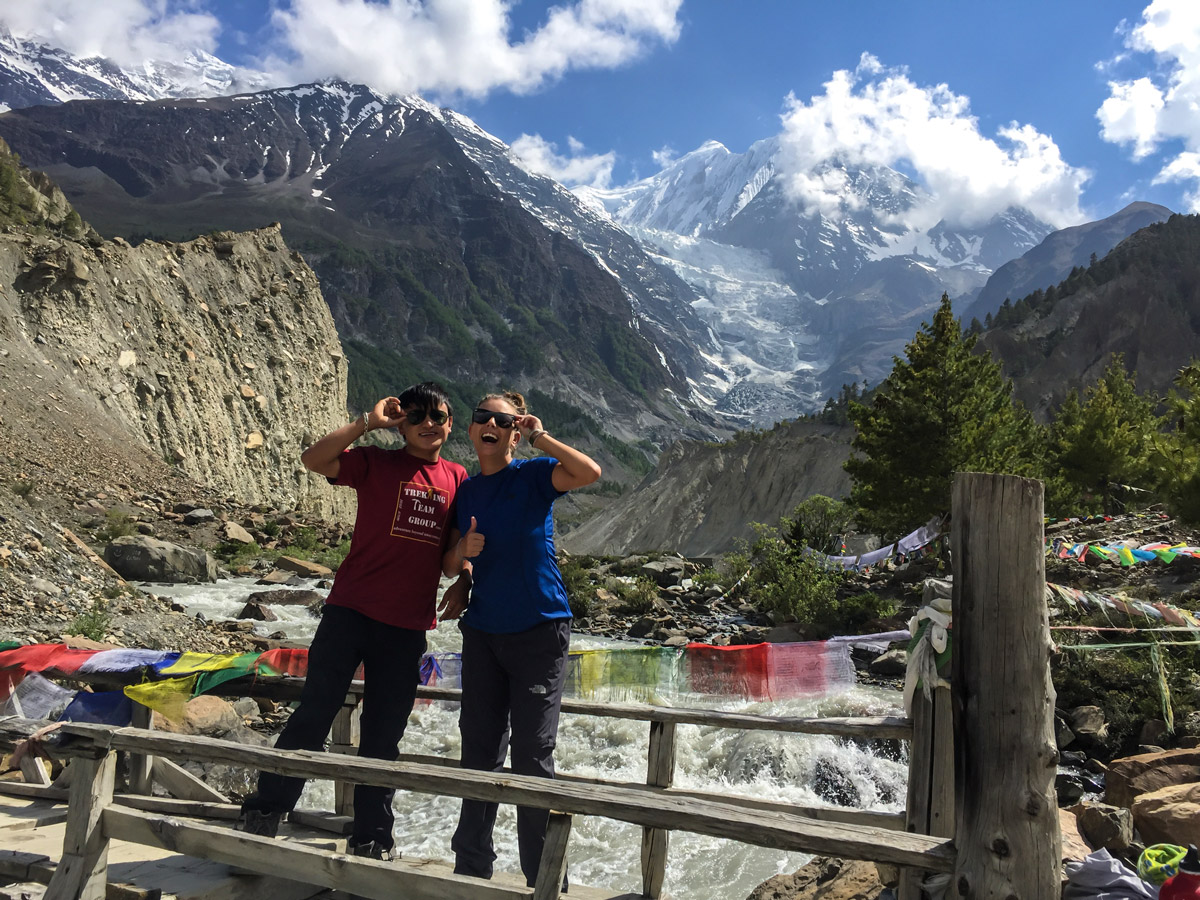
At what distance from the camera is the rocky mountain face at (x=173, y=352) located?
77.7 feet

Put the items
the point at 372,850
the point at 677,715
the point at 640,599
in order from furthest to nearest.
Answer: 1. the point at 640,599
2. the point at 677,715
3. the point at 372,850

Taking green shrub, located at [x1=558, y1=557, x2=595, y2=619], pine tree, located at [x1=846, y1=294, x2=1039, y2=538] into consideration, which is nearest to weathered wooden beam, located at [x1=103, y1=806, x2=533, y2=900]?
green shrub, located at [x1=558, y1=557, x2=595, y2=619]

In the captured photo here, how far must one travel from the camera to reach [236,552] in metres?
21.4

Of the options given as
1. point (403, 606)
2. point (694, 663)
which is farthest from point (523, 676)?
point (694, 663)

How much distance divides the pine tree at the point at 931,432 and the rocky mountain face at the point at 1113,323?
1477 inches

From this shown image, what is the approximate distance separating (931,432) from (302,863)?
68.5 feet

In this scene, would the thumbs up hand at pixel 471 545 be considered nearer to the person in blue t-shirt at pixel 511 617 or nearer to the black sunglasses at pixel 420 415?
the person in blue t-shirt at pixel 511 617

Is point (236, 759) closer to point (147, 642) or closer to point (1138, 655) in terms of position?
point (147, 642)

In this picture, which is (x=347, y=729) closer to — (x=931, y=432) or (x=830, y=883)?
(x=830, y=883)

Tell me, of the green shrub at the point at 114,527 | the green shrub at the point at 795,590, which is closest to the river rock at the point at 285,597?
the green shrub at the point at 114,527

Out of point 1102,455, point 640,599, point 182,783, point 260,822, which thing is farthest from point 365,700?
point 1102,455

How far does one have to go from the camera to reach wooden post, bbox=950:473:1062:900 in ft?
8.98

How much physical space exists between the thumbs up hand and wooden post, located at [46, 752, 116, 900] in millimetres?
1817

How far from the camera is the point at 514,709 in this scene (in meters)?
3.58
